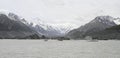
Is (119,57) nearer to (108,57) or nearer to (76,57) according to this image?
(108,57)

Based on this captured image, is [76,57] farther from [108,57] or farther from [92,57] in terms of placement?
[108,57]

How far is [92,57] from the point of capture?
9444cm

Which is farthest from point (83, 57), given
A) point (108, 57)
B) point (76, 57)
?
point (108, 57)

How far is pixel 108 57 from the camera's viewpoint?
308ft

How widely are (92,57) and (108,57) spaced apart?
21.5 ft

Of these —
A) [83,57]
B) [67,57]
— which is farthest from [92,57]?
[67,57]

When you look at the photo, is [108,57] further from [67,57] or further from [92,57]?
[67,57]

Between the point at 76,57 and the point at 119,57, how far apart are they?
1778 cm

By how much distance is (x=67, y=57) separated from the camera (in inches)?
3743

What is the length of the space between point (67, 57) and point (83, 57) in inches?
268

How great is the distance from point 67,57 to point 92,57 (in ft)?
34.1

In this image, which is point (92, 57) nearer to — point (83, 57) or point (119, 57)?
point (83, 57)

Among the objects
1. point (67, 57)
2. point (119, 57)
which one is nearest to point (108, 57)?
point (119, 57)

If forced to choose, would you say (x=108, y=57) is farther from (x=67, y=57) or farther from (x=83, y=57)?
(x=67, y=57)
